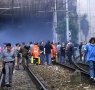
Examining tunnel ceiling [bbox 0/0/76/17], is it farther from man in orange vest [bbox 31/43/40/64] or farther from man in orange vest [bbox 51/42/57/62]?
man in orange vest [bbox 31/43/40/64]

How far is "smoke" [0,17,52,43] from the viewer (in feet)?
270

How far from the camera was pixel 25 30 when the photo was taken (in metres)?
84.9

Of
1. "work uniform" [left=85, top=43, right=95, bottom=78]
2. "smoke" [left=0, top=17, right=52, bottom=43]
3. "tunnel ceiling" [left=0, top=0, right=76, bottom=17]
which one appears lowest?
"smoke" [left=0, top=17, right=52, bottom=43]

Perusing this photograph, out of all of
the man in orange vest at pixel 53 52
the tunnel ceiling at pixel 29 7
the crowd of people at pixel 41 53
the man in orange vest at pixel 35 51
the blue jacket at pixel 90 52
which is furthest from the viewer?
the tunnel ceiling at pixel 29 7

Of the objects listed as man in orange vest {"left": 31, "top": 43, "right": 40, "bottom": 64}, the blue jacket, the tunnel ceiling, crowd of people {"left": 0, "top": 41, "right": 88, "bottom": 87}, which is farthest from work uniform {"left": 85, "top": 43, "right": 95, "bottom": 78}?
the tunnel ceiling

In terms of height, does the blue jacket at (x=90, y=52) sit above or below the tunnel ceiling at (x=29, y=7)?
below

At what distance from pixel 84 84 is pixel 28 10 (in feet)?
246

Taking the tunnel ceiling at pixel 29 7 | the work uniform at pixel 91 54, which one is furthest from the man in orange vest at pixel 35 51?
the tunnel ceiling at pixel 29 7

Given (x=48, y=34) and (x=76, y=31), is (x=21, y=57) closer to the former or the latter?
(x=76, y=31)

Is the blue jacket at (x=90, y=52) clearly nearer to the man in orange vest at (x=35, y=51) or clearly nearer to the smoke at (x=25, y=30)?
the man in orange vest at (x=35, y=51)

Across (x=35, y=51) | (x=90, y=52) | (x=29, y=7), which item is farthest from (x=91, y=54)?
(x=29, y=7)

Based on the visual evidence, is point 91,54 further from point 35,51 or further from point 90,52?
point 35,51

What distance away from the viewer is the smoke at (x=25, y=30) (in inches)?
3243

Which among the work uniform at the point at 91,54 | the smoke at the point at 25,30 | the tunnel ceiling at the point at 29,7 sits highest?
the tunnel ceiling at the point at 29,7
